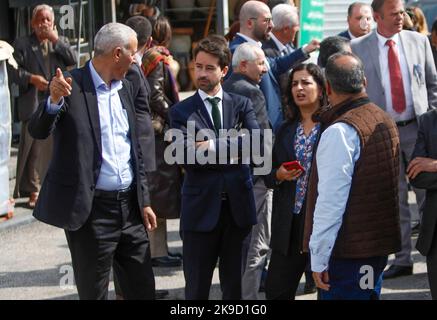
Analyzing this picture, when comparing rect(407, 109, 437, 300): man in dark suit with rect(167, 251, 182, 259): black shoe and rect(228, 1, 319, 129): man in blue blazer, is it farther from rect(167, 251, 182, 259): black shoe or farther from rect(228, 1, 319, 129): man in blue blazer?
rect(167, 251, 182, 259): black shoe

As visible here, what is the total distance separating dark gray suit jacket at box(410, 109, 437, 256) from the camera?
6379 millimetres

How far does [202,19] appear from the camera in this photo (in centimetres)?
1734

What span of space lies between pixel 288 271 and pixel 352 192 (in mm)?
1274

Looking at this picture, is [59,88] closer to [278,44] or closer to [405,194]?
[405,194]

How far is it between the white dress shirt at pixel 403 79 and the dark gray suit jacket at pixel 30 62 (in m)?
3.82

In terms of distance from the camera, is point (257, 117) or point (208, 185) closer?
point (208, 185)

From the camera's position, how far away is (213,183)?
21.8 feet

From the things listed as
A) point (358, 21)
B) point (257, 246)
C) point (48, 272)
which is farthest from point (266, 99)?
point (358, 21)

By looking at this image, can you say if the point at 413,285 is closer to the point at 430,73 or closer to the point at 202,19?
the point at 430,73

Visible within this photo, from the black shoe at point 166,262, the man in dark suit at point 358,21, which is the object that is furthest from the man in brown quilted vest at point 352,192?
the man in dark suit at point 358,21

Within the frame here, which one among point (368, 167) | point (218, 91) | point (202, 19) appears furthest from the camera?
point (202, 19)

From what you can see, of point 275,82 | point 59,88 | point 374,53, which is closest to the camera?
point 59,88

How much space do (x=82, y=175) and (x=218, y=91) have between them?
1103 millimetres

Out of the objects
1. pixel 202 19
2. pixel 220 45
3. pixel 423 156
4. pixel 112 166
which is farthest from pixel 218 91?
pixel 202 19
